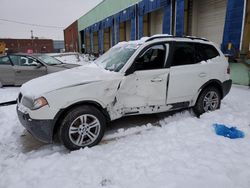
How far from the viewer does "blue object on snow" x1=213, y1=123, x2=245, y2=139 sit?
382 cm

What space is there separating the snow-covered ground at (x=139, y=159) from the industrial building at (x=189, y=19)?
192 inches

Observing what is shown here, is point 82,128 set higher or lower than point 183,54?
lower

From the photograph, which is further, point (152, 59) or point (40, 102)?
point (152, 59)

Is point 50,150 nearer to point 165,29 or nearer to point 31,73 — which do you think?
point 31,73

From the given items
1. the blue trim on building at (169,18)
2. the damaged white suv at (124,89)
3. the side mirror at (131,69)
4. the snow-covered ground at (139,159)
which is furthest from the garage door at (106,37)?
the side mirror at (131,69)

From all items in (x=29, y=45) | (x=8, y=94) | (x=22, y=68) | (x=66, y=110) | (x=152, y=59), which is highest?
(x=29, y=45)

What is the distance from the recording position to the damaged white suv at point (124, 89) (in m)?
3.28

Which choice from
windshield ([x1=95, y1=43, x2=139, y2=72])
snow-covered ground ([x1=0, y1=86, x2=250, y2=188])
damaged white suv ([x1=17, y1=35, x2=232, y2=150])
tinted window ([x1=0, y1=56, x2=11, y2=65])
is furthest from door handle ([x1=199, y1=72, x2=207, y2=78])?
tinted window ([x1=0, y1=56, x2=11, y2=65])

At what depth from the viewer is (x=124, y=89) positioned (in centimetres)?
374

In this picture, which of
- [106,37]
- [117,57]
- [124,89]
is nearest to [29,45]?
[106,37]

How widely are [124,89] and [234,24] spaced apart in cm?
653

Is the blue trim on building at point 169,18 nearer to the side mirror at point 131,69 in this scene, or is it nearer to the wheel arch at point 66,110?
the side mirror at point 131,69

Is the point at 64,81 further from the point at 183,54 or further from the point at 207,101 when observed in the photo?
the point at 207,101

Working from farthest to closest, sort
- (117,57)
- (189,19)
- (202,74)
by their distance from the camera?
(189,19), (202,74), (117,57)
